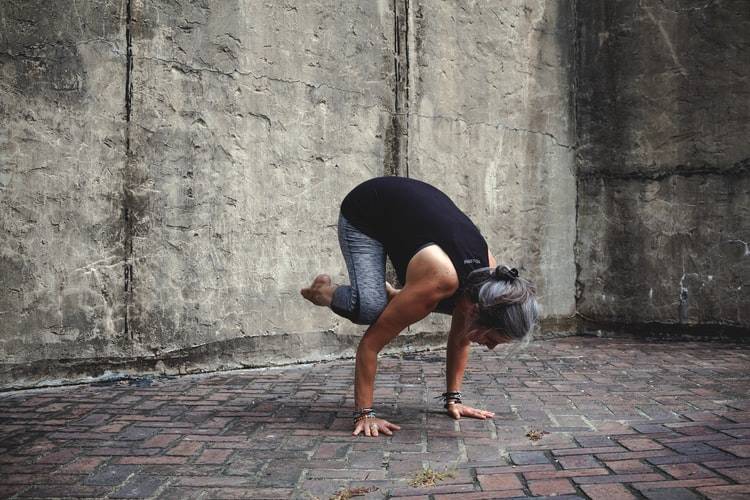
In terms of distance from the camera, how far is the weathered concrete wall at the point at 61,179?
3.94 m

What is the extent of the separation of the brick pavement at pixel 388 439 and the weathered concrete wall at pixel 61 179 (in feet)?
1.35

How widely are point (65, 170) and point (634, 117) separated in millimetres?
5196

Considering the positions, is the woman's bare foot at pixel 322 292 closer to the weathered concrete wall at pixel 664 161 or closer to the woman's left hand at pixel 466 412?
the woman's left hand at pixel 466 412

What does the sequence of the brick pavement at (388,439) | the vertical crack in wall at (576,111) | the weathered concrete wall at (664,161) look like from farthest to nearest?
the vertical crack in wall at (576,111)
the weathered concrete wall at (664,161)
the brick pavement at (388,439)

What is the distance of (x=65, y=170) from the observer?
160 inches

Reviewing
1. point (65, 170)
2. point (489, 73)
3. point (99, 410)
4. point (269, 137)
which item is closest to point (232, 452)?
point (99, 410)

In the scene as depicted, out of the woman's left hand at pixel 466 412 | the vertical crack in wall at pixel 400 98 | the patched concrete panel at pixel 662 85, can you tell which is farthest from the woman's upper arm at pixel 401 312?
the patched concrete panel at pixel 662 85

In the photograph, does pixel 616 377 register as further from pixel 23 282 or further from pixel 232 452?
pixel 23 282

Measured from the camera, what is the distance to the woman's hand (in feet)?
10.00

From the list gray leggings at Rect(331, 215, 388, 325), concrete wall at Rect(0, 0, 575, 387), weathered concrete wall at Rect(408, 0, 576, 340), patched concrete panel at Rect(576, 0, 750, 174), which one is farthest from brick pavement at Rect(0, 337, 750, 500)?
patched concrete panel at Rect(576, 0, 750, 174)

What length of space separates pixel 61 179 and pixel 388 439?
2.68 m

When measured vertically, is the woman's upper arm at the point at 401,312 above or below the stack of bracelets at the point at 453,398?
above

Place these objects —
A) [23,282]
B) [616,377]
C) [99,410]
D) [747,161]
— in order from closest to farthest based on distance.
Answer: [99,410] → [23,282] → [616,377] → [747,161]

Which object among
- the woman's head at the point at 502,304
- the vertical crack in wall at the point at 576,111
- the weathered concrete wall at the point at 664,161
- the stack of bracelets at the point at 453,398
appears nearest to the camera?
the woman's head at the point at 502,304
